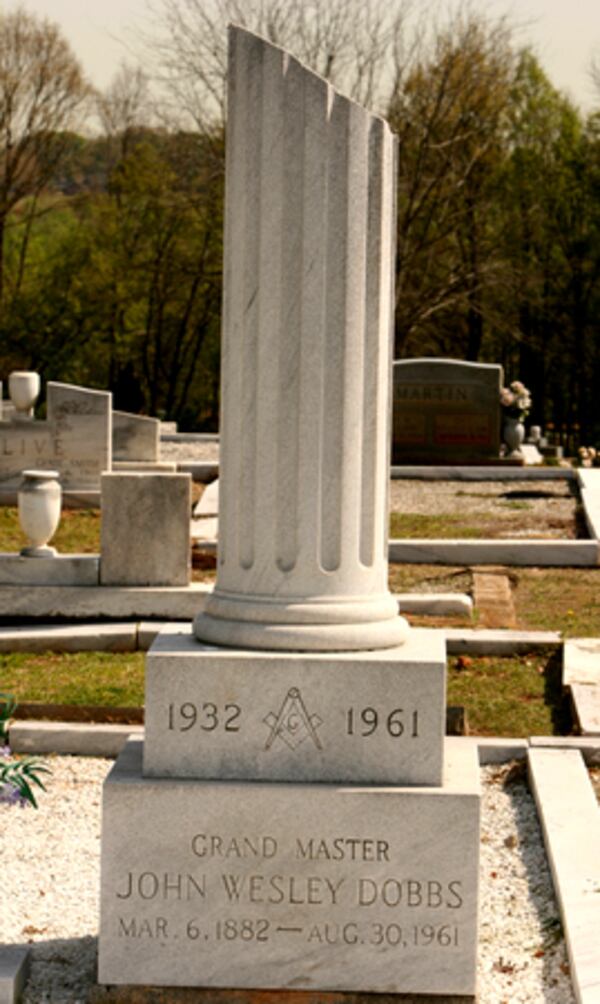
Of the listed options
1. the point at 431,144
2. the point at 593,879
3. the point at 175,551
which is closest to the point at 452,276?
the point at 431,144

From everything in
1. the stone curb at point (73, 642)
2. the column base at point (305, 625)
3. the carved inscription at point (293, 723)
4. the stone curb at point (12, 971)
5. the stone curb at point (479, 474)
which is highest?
the column base at point (305, 625)

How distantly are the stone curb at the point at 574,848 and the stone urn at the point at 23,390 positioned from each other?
459 inches

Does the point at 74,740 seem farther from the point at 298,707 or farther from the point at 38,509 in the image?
the point at 38,509

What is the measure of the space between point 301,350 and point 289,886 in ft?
5.55

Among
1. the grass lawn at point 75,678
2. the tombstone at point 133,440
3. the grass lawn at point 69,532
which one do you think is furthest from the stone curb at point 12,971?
the tombstone at point 133,440

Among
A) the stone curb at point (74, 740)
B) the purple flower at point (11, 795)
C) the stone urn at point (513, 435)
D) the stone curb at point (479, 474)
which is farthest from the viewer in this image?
the stone urn at point (513, 435)

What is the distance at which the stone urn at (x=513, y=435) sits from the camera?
25.5 m

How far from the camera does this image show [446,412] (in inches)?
978

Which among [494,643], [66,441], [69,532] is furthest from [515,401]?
[494,643]

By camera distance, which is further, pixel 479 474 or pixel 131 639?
pixel 479 474

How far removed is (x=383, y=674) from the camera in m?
5.25

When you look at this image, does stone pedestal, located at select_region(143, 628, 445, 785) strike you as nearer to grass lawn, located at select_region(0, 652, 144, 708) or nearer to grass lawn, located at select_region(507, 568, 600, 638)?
grass lawn, located at select_region(0, 652, 144, 708)

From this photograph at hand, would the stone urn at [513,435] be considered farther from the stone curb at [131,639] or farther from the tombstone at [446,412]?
the stone curb at [131,639]

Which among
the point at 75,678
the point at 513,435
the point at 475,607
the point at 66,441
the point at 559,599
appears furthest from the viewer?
the point at 513,435
